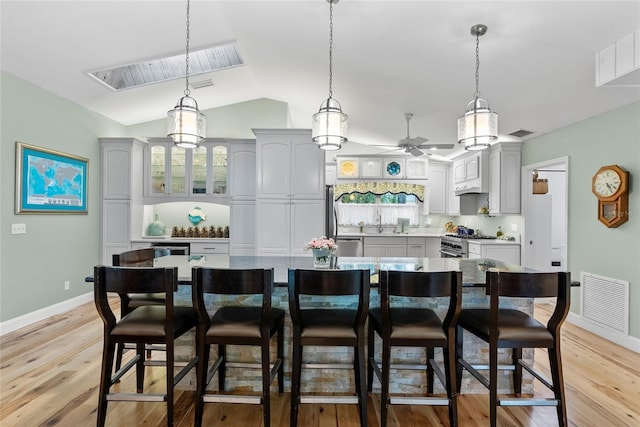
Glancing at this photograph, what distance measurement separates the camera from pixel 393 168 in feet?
23.5

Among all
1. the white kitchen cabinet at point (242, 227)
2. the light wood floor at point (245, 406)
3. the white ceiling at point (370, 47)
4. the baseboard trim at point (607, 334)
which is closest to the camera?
the light wood floor at point (245, 406)

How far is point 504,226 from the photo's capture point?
570cm

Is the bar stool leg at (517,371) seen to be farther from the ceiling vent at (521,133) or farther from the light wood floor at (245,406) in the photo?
the ceiling vent at (521,133)

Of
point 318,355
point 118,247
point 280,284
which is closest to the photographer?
point 280,284

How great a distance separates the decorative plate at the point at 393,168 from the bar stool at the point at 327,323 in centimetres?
546

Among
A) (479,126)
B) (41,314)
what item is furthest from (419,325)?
(41,314)

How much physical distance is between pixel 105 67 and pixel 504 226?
5.99m

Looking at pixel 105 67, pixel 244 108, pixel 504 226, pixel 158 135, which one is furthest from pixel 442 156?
pixel 105 67

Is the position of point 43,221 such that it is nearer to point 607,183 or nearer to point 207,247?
point 207,247

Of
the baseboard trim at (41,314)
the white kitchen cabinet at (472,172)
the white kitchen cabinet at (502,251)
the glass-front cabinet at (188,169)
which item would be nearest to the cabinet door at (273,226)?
the glass-front cabinet at (188,169)

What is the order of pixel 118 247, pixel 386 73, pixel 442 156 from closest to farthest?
1. pixel 386 73
2. pixel 118 247
3. pixel 442 156

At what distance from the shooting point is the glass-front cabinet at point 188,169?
5.32m

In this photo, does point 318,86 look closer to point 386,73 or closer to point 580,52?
point 386,73

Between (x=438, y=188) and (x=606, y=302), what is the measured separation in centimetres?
392
